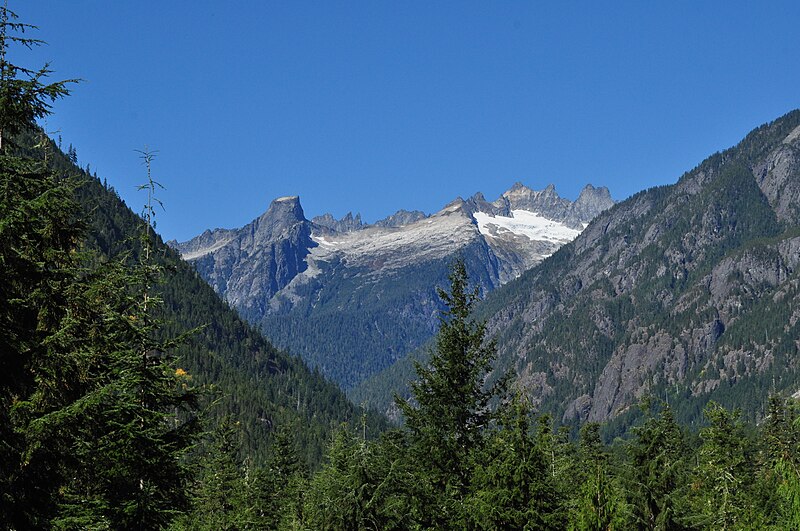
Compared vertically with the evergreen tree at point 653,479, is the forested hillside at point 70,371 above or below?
above

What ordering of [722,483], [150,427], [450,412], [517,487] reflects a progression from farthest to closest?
[722,483] < [450,412] < [517,487] < [150,427]

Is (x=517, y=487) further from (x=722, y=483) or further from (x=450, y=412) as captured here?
(x=722, y=483)

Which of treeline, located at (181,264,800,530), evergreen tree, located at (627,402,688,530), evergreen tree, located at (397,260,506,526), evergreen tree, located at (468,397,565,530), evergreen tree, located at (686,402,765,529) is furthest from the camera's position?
evergreen tree, located at (627,402,688,530)

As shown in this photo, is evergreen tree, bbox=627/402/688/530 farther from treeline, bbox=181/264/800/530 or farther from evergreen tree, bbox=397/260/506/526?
evergreen tree, bbox=397/260/506/526

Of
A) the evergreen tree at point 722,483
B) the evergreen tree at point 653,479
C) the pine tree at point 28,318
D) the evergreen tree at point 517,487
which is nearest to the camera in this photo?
the pine tree at point 28,318

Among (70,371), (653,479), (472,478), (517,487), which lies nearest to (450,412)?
(472,478)

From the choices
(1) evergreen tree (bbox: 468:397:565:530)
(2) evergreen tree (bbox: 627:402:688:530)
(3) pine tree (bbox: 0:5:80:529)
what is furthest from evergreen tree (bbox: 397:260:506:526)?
(3) pine tree (bbox: 0:5:80:529)

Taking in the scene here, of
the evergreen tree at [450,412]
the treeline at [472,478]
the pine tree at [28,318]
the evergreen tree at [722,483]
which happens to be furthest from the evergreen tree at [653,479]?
the pine tree at [28,318]

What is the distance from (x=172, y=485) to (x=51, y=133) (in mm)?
10510

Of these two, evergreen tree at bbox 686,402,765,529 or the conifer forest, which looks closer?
the conifer forest

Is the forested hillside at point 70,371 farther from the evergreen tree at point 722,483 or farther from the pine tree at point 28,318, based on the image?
the evergreen tree at point 722,483

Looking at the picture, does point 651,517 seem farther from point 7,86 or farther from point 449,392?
point 7,86

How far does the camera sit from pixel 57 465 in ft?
53.3

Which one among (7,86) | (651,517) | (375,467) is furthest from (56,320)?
(651,517)
